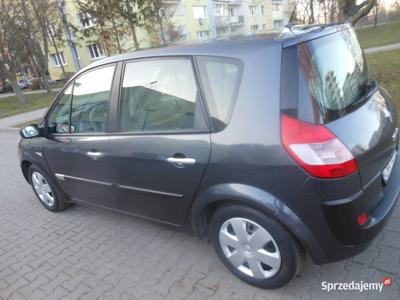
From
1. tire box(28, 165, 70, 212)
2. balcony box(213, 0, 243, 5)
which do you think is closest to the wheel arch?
tire box(28, 165, 70, 212)

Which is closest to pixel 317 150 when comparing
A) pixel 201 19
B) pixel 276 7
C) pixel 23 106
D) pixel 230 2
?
pixel 23 106

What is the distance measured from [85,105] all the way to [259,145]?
77.0 inches

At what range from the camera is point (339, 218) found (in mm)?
1844

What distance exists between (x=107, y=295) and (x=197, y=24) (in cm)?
4001

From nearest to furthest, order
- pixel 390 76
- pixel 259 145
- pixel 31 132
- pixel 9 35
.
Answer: pixel 259 145 → pixel 31 132 → pixel 390 76 → pixel 9 35

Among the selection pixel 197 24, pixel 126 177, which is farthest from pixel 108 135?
pixel 197 24

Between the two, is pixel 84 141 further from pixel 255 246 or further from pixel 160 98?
pixel 255 246

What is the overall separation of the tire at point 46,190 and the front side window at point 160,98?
174 centimetres

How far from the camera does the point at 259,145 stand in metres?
1.92

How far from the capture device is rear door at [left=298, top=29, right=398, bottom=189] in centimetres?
186

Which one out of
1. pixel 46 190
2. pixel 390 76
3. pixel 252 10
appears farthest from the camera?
pixel 252 10

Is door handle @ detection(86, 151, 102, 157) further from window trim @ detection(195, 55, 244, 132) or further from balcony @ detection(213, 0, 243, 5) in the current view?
balcony @ detection(213, 0, 243, 5)

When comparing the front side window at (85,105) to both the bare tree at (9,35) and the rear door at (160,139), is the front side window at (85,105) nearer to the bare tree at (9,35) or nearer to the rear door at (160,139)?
the rear door at (160,139)

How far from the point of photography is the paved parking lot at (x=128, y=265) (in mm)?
2332
